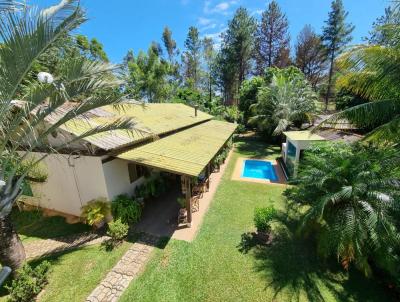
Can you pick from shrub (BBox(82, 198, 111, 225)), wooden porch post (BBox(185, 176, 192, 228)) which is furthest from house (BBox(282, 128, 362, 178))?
shrub (BBox(82, 198, 111, 225))

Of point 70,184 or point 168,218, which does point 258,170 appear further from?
point 70,184

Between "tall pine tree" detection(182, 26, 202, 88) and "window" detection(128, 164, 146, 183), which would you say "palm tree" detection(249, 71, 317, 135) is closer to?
"window" detection(128, 164, 146, 183)

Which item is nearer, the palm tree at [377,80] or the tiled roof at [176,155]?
the palm tree at [377,80]

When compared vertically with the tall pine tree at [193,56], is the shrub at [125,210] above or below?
below

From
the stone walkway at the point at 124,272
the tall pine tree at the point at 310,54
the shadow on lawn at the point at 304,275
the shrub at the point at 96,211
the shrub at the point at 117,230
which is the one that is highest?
the tall pine tree at the point at 310,54

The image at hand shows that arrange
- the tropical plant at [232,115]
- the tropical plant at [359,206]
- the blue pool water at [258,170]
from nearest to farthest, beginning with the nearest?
the tropical plant at [359,206] → the blue pool water at [258,170] → the tropical plant at [232,115]

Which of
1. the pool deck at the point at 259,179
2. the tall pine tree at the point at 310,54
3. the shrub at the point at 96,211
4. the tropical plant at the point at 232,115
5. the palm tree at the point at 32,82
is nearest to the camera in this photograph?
the palm tree at the point at 32,82

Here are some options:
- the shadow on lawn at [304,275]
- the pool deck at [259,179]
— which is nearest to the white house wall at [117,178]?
the shadow on lawn at [304,275]

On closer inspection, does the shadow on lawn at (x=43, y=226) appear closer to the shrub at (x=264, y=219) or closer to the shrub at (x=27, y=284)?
the shrub at (x=27, y=284)
